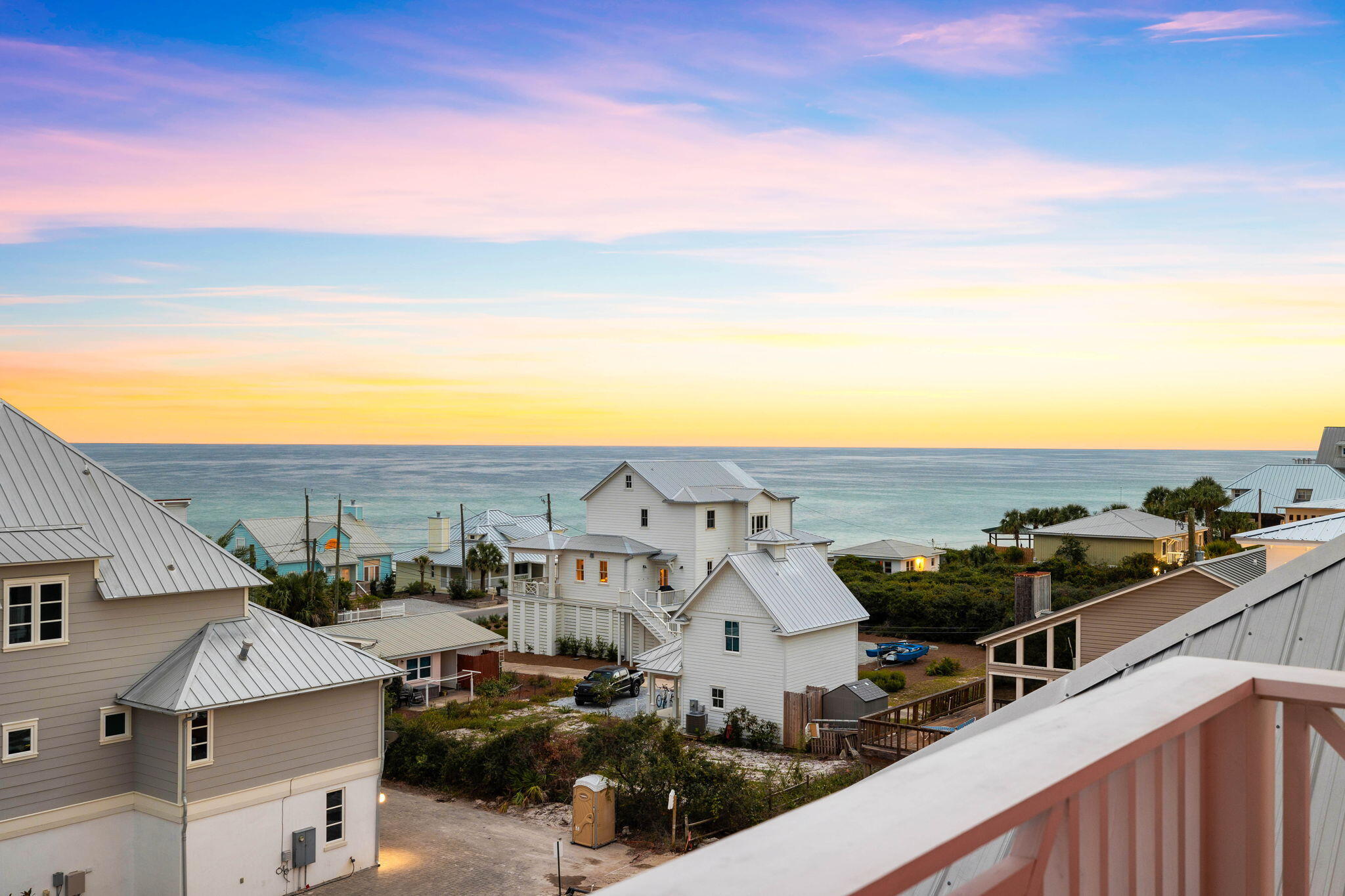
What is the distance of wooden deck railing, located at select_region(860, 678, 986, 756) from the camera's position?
23.6 meters

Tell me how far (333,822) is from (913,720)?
45.2 feet

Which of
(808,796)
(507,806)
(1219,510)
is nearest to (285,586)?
(507,806)

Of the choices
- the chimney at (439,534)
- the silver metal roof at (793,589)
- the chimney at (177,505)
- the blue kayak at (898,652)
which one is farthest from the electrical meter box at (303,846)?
the chimney at (439,534)

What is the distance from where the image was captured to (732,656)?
29.8 metres

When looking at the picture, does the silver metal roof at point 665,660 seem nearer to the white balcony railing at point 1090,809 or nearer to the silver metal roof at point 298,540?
the white balcony railing at point 1090,809

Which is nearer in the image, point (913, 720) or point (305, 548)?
point (913, 720)

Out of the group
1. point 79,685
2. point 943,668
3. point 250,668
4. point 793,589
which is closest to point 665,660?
point 793,589

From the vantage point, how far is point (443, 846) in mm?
21094

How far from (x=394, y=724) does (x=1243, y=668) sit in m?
27.6

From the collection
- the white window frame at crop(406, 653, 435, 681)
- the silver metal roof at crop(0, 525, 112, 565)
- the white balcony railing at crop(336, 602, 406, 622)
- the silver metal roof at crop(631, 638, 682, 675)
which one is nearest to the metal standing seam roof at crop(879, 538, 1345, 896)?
the silver metal roof at crop(0, 525, 112, 565)

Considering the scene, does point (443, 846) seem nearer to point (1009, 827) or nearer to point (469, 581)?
point (1009, 827)

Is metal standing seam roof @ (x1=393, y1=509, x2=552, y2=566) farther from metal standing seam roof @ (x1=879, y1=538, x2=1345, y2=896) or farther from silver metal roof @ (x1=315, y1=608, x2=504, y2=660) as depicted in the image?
metal standing seam roof @ (x1=879, y1=538, x2=1345, y2=896)

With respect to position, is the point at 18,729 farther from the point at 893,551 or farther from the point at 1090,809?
the point at 893,551

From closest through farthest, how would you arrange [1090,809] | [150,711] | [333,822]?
[1090,809]
[150,711]
[333,822]
